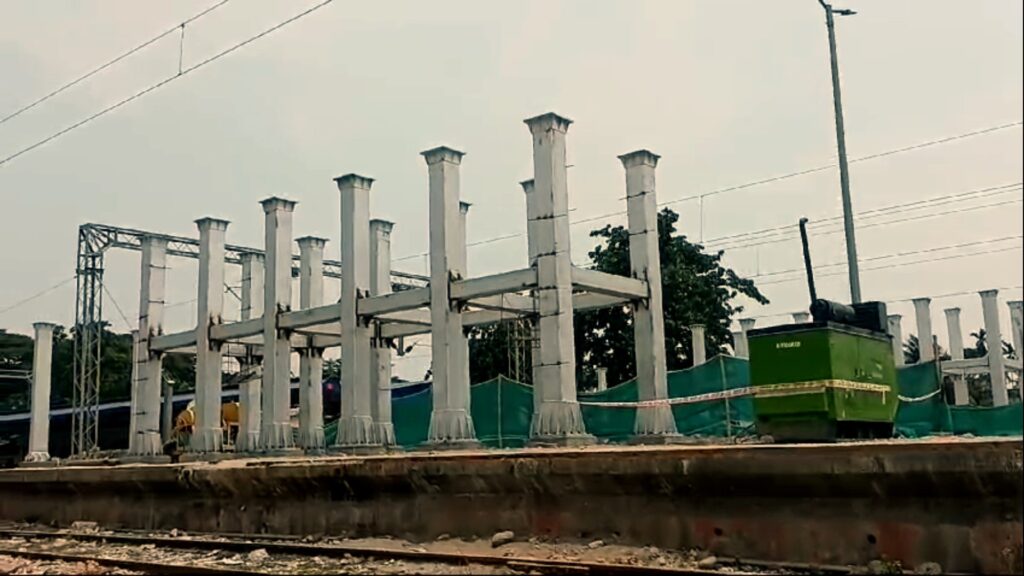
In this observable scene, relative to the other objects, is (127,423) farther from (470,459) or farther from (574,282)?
(470,459)

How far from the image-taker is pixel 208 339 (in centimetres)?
3086

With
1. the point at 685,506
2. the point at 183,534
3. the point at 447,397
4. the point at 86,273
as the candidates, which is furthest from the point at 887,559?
the point at 86,273

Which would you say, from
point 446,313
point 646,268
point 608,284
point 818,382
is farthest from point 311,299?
point 818,382

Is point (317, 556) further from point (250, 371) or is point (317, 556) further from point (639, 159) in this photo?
point (250, 371)

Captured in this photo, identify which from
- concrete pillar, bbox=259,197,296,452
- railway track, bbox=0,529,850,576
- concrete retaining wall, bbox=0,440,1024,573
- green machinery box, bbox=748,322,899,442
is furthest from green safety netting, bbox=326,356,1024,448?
railway track, bbox=0,529,850,576

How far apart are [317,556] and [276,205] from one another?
1771 centimetres

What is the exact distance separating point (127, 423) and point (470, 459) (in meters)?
36.6

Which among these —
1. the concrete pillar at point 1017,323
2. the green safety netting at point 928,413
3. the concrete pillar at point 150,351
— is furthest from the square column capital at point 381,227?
the concrete pillar at point 1017,323

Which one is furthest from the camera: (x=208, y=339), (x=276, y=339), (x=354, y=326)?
(x=208, y=339)

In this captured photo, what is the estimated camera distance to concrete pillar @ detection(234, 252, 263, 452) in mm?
32062

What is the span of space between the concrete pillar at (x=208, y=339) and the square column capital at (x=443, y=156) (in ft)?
34.3

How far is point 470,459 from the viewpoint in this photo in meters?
13.3

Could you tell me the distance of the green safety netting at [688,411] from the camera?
1884cm

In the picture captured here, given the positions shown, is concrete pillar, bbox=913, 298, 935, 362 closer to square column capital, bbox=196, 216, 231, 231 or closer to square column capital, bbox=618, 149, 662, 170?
square column capital, bbox=618, 149, 662, 170
